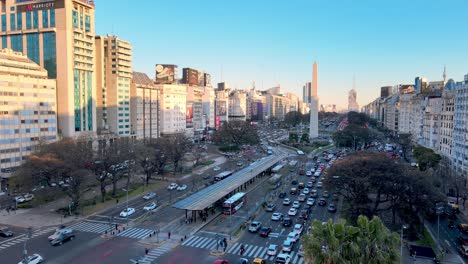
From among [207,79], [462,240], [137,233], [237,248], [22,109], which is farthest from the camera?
[207,79]

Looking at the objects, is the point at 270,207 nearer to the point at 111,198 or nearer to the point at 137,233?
the point at 137,233

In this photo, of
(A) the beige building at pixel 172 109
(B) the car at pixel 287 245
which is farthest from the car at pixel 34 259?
(A) the beige building at pixel 172 109

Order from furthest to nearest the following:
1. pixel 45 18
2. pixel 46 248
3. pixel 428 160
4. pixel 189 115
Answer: pixel 189 115 → pixel 45 18 → pixel 428 160 → pixel 46 248

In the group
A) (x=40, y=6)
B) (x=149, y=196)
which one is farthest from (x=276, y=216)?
(x=40, y=6)

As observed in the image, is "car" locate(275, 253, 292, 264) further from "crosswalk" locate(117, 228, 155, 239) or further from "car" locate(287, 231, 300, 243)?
"crosswalk" locate(117, 228, 155, 239)

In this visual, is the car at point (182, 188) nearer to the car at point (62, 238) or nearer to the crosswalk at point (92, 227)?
the crosswalk at point (92, 227)
